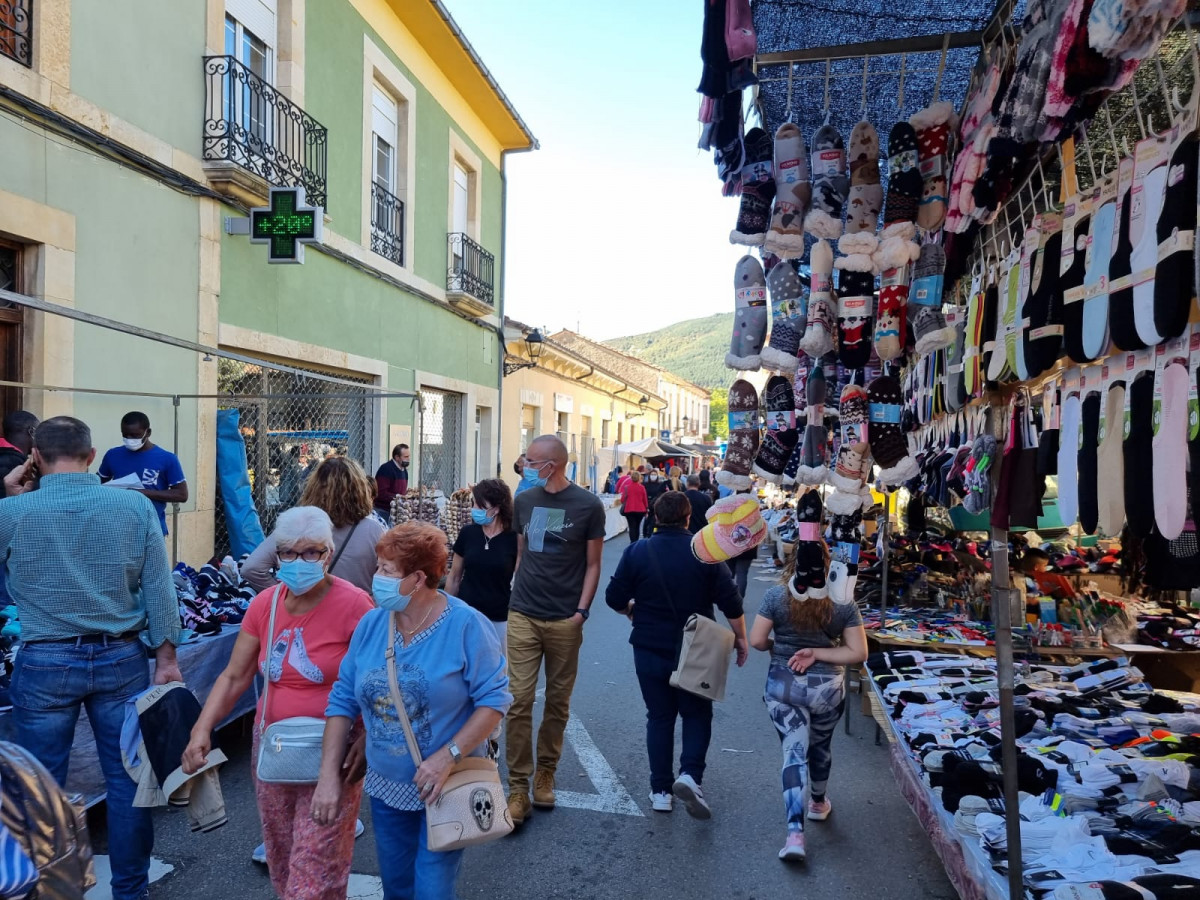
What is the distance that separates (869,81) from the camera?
3762mm

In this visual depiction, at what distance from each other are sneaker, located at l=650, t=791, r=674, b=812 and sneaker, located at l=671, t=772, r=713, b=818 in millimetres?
262

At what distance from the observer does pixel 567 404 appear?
2445 centimetres

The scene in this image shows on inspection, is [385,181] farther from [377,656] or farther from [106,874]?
[377,656]

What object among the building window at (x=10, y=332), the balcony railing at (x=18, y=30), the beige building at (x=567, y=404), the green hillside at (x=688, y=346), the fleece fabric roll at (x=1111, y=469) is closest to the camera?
the fleece fabric roll at (x=1111, y=469)

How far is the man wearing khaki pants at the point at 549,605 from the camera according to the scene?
427cm

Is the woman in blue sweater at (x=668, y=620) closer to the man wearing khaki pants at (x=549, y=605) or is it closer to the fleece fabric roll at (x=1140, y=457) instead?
the man wearing khaki pants at (x=549, y=605)

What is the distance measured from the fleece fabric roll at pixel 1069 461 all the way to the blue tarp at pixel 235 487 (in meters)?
6.76

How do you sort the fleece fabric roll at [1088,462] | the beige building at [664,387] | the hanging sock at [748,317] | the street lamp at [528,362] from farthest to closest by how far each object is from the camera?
1. the beige building at [664,387]
2. the street lamp at [528,362]
3. the hanging sock at [748,317]
4. the fleece fabric roll at [1088,462]

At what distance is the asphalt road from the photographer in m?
3.57

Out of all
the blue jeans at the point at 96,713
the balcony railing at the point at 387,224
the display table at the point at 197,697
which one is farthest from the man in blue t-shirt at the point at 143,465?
the balcony railing at the point at 387,224

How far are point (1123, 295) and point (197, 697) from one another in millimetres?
4560

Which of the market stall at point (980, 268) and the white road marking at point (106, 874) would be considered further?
the white road marking at point (106, 874)

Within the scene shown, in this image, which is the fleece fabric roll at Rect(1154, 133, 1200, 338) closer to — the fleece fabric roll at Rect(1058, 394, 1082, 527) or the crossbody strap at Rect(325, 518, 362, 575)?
the fleece fabric roll at Rect(1058, 394, 1082, 527)

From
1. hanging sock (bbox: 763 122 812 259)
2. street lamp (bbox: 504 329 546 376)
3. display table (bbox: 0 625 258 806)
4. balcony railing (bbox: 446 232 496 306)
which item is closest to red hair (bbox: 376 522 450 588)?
display table (bbox: 0 625 258 806)
